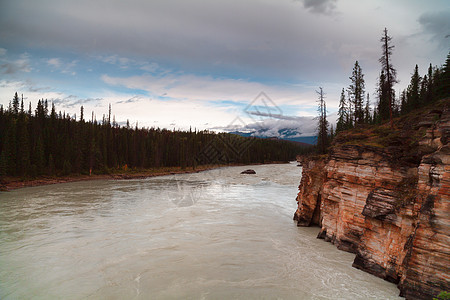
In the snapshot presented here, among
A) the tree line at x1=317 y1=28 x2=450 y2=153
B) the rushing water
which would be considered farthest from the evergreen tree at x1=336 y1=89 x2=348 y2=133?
the rushing water

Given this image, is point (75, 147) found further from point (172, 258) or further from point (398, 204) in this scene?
point (398, 204)

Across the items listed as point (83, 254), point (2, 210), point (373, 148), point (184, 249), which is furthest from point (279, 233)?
point (2, 210)

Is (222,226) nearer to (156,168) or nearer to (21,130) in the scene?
(21,130)

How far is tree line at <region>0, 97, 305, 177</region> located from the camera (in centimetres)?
5288

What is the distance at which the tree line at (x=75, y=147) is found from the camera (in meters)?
52.9

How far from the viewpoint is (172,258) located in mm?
13906

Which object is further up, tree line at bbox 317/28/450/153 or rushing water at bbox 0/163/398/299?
tree line at bbox 317/28/450/153

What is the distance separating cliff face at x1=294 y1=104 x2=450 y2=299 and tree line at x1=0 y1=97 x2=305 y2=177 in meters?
21.2

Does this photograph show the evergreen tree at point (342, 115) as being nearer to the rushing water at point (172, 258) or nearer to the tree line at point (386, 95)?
the tree line at point (386, 95)

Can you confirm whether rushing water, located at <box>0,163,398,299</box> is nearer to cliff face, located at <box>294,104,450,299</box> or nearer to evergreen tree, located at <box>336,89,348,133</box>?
cliff face, located at <box>294,104,450,299</box>

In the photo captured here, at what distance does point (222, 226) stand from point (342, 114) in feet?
168

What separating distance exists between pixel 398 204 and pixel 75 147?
71873mm

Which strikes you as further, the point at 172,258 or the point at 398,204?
the point at 172,258

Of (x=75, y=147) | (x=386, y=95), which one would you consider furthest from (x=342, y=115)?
(x=75, y=147)
